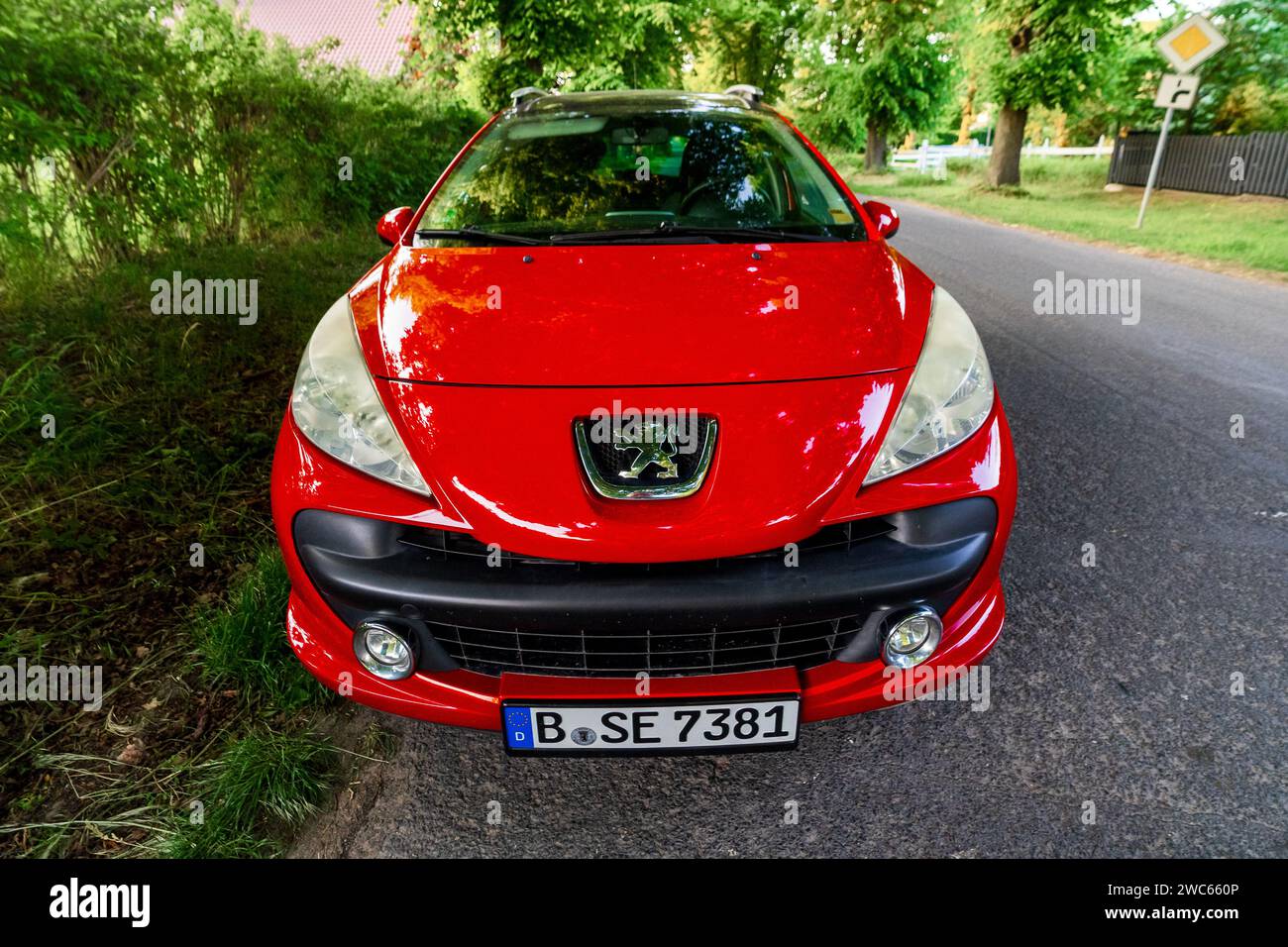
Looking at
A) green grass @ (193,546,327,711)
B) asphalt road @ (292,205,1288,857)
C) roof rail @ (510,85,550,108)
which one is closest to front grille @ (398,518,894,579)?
asphalt road @ (292,205,1288,857)

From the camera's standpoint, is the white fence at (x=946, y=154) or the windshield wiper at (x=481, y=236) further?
the white fence at (x=946, y=154)

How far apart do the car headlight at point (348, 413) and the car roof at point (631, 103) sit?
5.24 feet

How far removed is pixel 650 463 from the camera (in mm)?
1461

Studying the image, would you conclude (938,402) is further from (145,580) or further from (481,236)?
(145,580)

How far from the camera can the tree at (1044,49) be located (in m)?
16.1

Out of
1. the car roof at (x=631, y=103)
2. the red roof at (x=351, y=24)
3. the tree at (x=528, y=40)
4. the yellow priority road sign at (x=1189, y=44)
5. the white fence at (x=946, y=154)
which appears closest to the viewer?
the car roof at (x=631, y=103)

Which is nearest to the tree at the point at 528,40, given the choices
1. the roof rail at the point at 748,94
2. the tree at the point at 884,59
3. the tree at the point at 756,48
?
the roof rail at the point at 748,94

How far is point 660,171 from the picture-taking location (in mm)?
2557

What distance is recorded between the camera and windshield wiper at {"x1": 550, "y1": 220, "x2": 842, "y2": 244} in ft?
7.05

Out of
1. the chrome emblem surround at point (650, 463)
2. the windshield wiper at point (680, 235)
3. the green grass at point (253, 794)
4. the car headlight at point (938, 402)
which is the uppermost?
the windshield wiper at point (680, 235)

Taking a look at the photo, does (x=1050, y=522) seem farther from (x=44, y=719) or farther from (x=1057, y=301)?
(x=1057, y=301)

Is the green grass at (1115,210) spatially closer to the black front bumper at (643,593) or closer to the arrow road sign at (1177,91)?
the arrow road sign at (1177,91)

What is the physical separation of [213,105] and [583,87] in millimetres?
7724

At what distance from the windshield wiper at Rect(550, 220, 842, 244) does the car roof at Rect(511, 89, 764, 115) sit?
913mm
